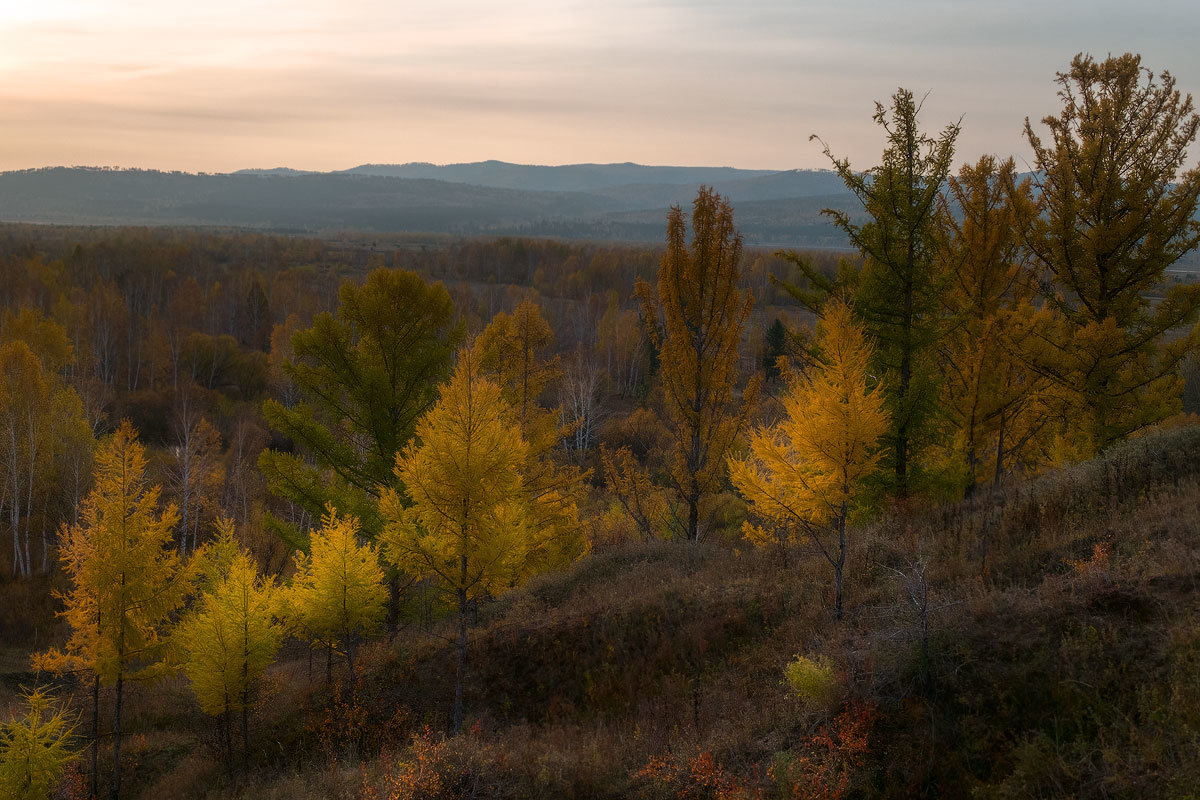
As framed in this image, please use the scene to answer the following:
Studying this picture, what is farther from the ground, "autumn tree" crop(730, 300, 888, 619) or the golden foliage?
"autumn tree" crop(730, 300, 888, 619)

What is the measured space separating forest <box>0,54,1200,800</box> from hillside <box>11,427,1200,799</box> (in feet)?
0.18

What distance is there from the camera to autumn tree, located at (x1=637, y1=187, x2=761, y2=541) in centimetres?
1770

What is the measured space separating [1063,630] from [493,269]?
12313 centimetres

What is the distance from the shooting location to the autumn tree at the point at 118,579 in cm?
1582

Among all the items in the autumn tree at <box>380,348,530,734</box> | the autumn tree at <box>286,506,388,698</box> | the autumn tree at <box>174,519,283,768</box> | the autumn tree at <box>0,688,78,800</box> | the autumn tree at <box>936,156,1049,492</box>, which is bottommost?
the autumn tree at <box>0,688,78,800</box>

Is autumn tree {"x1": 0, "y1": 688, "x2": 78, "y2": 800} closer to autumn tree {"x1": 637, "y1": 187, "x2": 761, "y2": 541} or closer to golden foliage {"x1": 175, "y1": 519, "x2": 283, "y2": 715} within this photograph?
golden foliage {"x1": 175, "y1": 519, "x2": 283, "y2": 715}

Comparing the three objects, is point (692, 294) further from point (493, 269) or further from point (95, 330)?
point (493, 269)

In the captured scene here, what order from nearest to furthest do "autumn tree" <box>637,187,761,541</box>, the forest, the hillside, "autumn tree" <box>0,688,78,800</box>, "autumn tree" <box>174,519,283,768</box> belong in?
the hillside < the forest < "autumn tree" <box>0,688,78,800</box> < "autumn tree" <box>174,519,283,768</box> < "autumn tree" <box>637,187,761,541</box>

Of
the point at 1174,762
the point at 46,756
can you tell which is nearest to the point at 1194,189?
the point at 1174,762

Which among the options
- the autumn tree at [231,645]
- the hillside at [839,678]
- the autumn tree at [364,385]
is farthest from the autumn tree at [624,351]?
the autumn tree at [231,645]

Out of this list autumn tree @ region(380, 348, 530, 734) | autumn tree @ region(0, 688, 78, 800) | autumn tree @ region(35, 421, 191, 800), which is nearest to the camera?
autumn tree @ region(380, 348, 530, 734)

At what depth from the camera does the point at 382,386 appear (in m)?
17.1

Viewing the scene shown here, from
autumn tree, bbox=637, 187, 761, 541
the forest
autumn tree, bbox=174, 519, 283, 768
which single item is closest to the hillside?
the forest

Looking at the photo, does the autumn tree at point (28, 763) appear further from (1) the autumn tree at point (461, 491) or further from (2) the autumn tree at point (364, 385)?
(1) the autumn tree at point (461, 491)
